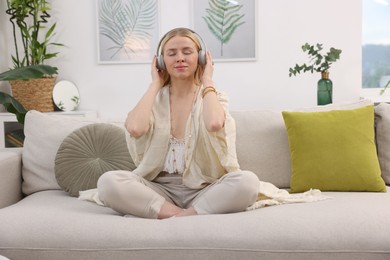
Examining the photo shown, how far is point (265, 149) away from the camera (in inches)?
100

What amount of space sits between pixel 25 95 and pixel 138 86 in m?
0.91

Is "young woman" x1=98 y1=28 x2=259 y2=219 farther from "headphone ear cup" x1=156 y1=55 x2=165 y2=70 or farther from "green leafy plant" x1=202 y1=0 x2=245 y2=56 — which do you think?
"green leafy plant" x1=202 y1=0 x2=245 y2=56

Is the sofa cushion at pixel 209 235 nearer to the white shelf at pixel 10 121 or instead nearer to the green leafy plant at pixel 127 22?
Result: the white shelf at pixel 10 121

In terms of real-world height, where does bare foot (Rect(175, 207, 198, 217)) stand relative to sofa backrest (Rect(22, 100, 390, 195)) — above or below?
below

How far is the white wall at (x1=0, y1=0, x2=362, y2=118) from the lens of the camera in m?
4.52

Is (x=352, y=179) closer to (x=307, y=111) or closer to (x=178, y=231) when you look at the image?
(x=307, y=111)

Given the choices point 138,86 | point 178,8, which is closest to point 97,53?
point 138,86

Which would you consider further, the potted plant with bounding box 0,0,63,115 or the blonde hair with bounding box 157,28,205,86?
the potted plant with bounding box 0,0,63,115

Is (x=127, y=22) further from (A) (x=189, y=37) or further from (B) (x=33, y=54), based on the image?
(A) (x=189, y=37)

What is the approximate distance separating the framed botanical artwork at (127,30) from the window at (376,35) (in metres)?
1.75

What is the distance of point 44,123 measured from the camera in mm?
2666

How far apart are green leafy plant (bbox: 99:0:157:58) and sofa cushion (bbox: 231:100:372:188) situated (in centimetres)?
226

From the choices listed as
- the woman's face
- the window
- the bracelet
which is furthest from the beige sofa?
the window

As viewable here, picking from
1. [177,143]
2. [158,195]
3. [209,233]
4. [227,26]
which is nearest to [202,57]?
[177,143]
